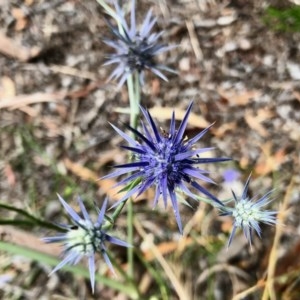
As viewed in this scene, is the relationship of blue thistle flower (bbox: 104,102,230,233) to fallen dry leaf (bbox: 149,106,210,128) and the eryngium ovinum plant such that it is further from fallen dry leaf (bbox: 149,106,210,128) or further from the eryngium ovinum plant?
fallen dry leaf (bbox: 149,106,210,128)

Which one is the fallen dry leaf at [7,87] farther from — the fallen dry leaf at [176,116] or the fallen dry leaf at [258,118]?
the fallen dry leaf at [258,118]

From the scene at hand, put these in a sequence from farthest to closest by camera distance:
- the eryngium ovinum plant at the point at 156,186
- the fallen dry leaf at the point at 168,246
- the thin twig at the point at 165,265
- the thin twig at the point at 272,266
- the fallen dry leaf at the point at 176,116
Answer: the fallen dry leaf at the point at 176,116, the fallen dry leaf at the point at 168,246, the thin twig at the point at 165,265, the thin twig at the point at 272,266, the eryngium ovinum plant at the point at 156,186

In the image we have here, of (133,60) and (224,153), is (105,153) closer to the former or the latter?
(224,153)

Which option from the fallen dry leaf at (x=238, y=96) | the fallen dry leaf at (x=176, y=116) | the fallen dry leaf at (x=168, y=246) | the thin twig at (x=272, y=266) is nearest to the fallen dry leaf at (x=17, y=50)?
the fallen dry leaf at (x=176, y=116)

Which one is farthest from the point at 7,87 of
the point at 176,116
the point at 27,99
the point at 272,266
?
the point at 272,266

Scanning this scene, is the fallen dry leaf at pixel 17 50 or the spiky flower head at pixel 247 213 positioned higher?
the fallen dry leaf at pixel 17 50

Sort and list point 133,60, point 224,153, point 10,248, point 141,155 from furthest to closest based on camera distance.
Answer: point 224,153 → point 133,60 → point 10,248 → point 141,155

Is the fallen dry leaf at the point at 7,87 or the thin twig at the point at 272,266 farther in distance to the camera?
the fallen dry leaf at the point at 7,87

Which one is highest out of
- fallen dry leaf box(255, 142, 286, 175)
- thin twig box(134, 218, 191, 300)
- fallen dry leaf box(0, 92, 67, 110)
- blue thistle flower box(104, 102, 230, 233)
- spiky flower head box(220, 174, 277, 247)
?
fallen dry leaf box(0, 92, 67, 110)

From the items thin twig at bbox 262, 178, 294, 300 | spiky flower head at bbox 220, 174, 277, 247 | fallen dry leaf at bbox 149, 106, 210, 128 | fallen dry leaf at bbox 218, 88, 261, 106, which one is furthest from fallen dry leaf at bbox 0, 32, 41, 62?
spiky flower head at bbox 220, 174, 277, 247

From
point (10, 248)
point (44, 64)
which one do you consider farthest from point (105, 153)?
point (10, 248)

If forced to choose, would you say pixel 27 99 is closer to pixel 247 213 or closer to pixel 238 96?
pixel 238 96
